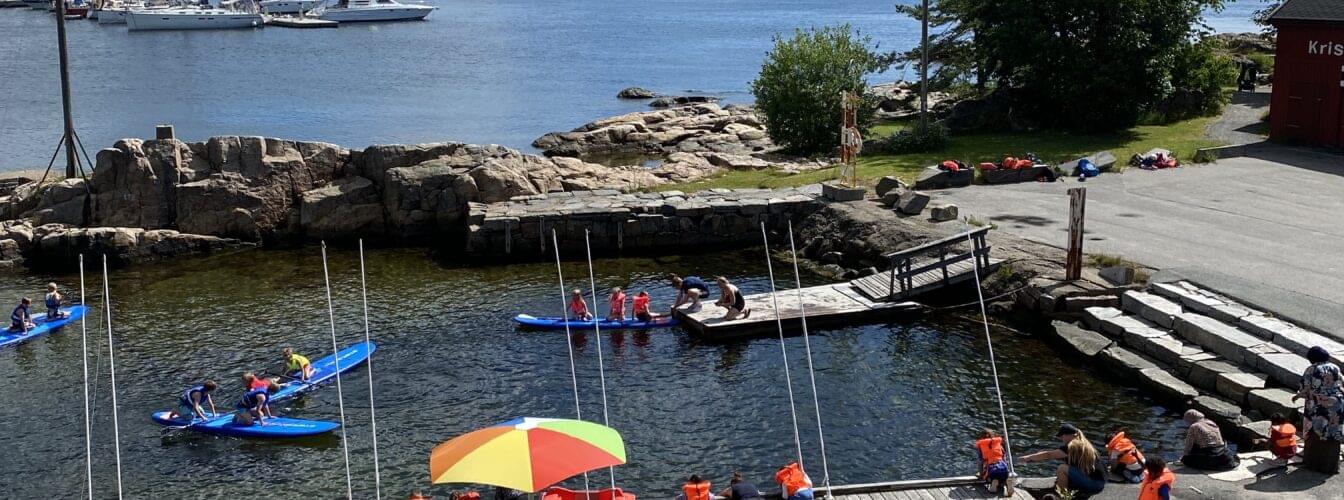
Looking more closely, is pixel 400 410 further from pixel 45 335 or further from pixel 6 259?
pixel 6 259

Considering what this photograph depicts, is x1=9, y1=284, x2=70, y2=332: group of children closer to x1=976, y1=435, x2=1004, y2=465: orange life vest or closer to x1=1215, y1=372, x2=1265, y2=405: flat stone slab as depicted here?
x1=976, y1=435, x2=1004, y2=465: orange life vest

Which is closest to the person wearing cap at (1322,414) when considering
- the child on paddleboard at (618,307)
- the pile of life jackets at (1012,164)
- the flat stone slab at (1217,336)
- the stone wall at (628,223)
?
the flat stone slab at (1217,336)

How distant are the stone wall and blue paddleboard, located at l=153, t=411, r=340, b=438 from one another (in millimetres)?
14754

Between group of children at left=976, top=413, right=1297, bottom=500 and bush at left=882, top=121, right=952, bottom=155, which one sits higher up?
bush at left=882, top=121, right=952, bottom=155

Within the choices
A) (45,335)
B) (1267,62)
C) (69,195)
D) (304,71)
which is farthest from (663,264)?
(304,71)

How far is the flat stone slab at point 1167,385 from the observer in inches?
942

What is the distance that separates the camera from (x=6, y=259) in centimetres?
3778

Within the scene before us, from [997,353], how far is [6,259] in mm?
30429

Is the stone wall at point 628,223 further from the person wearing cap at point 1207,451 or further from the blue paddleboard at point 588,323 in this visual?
the person wearing cap at point 1207,451

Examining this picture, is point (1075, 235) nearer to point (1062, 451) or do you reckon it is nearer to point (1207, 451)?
point (1207, 451)

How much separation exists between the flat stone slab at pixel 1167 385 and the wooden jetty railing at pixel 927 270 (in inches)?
260

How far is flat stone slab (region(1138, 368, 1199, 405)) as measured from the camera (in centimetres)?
2394

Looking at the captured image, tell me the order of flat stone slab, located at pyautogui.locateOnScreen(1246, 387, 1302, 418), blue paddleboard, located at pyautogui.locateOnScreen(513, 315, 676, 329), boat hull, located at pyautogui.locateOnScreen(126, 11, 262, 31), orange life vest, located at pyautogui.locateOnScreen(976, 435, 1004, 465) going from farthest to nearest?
boat hull, located at pyautogui.locateOnScreen(126, 11, 262, 31) → blue paddleboard, located at pyautogui.locateOnScreen(513, 315, 676, 329) → flat stone slab, located at pyautogui.locateOnScreen(1246, 387, 1302, 418) → orange life vest, located at pyautogui.locateOnScreen(976, 435, 1004, 465)

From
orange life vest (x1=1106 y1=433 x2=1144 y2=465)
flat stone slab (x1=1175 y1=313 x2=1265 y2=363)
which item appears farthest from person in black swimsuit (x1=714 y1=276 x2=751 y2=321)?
orange life vest (x1=1106 y1=433 x2=1144 y2=465)
